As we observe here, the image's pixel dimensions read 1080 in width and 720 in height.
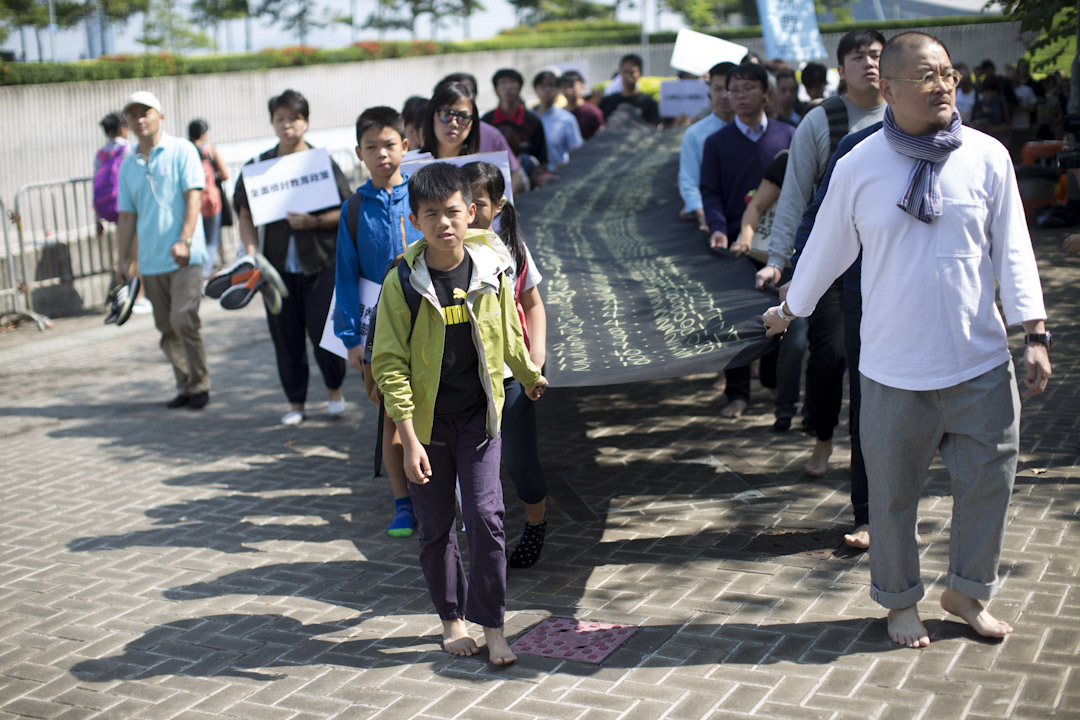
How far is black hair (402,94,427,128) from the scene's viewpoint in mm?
6458

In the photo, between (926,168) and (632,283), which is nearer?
(926,168)

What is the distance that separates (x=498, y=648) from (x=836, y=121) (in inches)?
118

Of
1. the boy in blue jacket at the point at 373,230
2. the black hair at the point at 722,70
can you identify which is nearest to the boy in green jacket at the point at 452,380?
the boy in blue jacket at the point at 373,230

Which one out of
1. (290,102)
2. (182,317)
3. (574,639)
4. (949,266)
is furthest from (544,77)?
(949,266)

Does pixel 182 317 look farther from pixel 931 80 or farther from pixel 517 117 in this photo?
pixel 931 80

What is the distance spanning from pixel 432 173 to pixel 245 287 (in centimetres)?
337

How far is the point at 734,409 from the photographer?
7.64 meters

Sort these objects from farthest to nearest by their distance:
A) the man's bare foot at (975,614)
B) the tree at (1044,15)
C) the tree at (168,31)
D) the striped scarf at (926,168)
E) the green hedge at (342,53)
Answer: the tree at (168,31) → the green hedge at (342,53) → the tree at (1044,15) → the man's bare foot at (975,614) → the striped scarf at (926,168)

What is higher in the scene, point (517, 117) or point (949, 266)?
point (517, 117)

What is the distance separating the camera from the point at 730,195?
23.8ft

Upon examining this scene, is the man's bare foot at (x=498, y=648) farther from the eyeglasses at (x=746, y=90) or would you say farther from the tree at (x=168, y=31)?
the tree at (x=168, y=31)

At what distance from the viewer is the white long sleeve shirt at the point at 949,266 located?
3.83m

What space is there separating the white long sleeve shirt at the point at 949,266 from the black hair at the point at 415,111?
3.11 m

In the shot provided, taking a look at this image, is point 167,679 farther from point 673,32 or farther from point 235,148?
point 673,32
